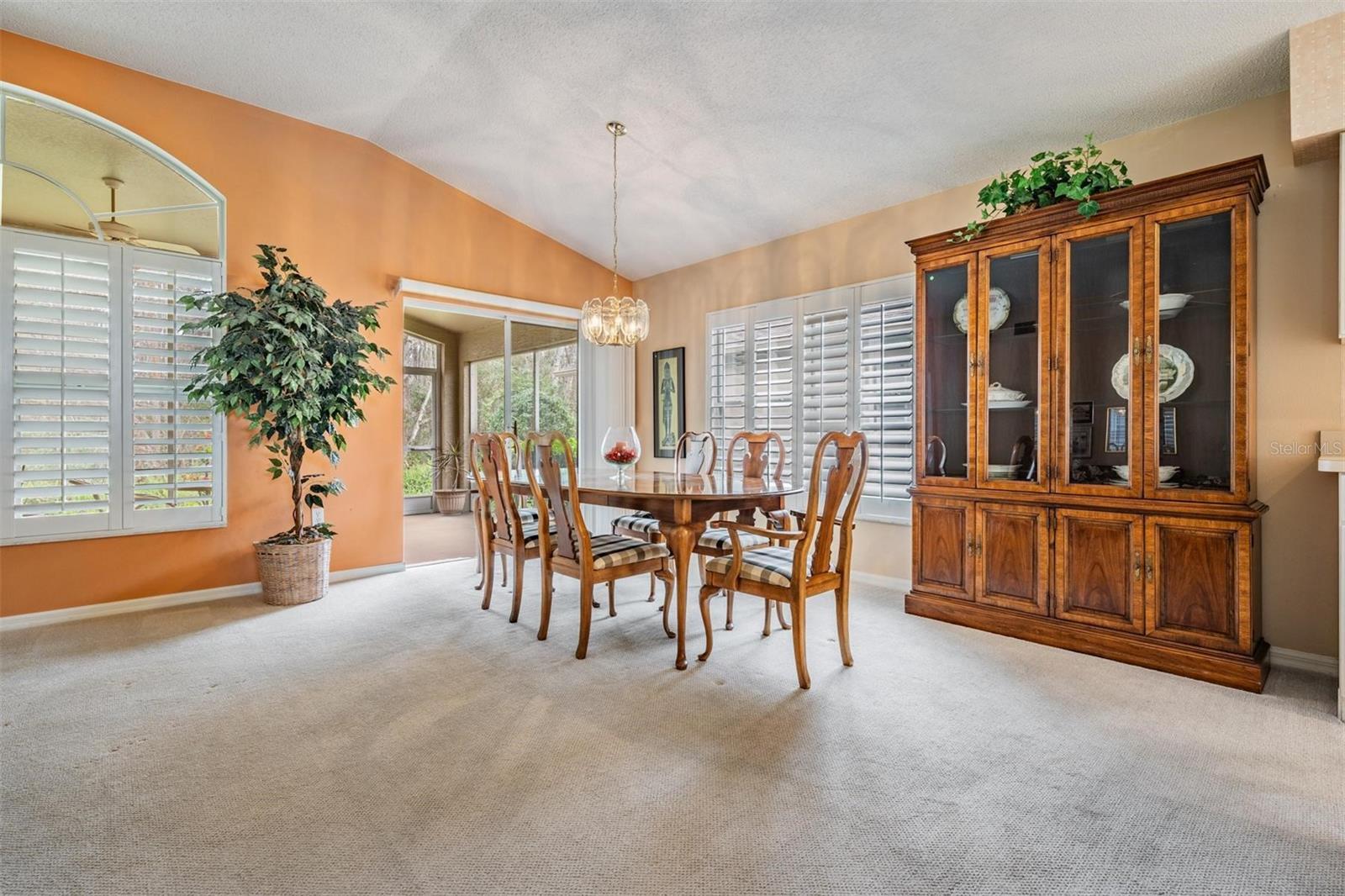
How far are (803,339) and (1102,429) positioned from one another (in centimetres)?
218

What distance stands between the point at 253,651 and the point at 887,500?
3.86m

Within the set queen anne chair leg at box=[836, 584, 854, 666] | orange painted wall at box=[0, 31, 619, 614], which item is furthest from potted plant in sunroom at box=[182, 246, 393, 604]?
queen anne chair leg at box=[836, 584, 854, 666]

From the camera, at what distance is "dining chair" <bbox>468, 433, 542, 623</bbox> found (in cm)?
338

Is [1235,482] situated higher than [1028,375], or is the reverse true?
[1028,375]

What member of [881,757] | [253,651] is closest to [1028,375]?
[881,757]

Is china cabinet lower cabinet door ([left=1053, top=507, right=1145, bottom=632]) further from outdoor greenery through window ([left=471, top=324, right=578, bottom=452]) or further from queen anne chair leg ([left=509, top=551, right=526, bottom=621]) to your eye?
outdoor greenery through window ([left=471, top=324, right=578, bottom=452])

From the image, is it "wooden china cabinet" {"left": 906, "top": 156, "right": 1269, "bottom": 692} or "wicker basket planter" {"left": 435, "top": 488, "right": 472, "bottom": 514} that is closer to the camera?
"wooden china cabinet" {"left": 906, "top": 156, "right": 1269, "bottom": 692}

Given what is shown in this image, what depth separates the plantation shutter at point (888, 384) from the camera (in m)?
4.09

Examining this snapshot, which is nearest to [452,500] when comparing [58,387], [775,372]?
[58,387]

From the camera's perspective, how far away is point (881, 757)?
6.51 ft

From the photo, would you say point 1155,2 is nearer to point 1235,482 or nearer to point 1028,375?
point 1028,375

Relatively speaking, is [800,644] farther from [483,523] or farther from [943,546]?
[483,523]

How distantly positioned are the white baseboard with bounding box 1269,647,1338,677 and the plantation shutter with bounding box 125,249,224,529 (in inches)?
234

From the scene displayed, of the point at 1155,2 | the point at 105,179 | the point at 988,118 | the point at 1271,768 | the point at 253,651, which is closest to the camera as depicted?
the point at 1271,768
